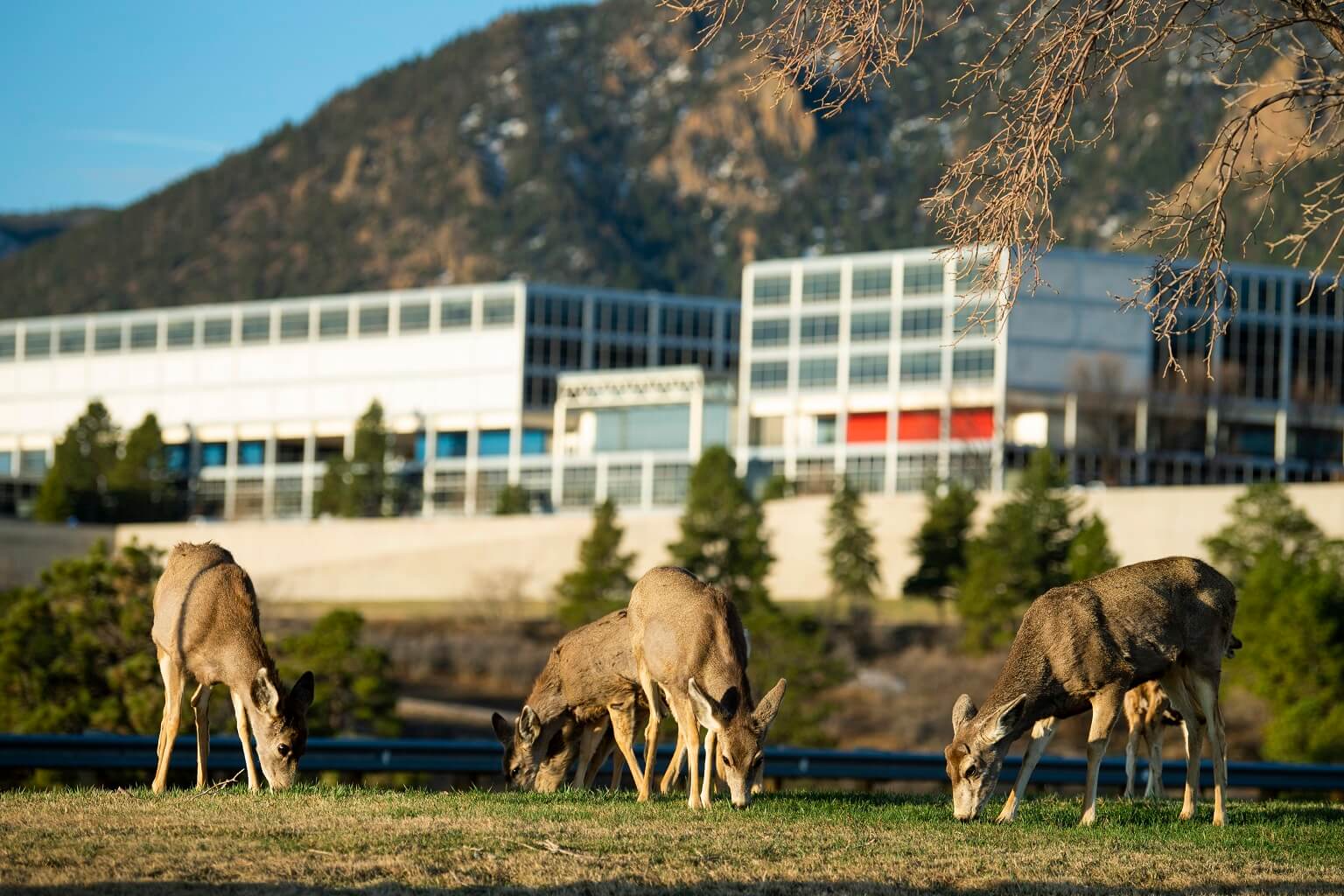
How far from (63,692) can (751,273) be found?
286ft

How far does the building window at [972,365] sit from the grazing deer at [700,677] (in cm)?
9638

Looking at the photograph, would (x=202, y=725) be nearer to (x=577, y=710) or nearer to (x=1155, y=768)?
(x=577, y=710)

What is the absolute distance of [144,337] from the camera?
14538cm

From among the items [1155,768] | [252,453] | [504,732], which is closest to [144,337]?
[252,453]

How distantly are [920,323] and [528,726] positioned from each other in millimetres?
101096

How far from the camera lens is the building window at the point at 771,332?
125m

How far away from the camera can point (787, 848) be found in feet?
48.2

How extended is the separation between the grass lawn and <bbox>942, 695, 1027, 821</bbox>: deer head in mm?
271

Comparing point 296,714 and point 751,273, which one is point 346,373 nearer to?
point 751,273

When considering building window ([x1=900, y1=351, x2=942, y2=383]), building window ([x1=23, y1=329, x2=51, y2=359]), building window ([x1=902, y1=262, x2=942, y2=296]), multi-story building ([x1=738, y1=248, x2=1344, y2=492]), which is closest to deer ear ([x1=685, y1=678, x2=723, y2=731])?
multi-story building ([x1=738, y1=248, x2=1344, y2=492])

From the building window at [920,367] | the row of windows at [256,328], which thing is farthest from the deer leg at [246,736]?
the row of windows at [256,328]

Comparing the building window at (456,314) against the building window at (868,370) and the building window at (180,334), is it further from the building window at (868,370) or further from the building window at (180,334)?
the building window at (868,370)

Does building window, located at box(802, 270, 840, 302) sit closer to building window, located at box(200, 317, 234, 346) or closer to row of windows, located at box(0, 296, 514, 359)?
row of windows, located at box(0, 296, 514, 359)

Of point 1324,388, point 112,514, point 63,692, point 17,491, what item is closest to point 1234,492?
point 1324,388
